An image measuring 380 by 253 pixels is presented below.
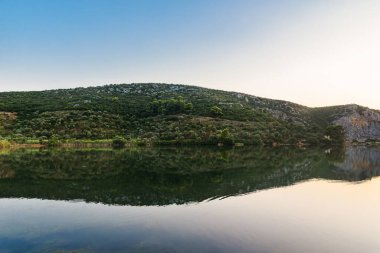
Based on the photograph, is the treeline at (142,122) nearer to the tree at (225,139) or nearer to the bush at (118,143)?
the tree at (225,139)

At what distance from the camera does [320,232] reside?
57.9 ft

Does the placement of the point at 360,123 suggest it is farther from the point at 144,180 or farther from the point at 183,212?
the point at 183,212

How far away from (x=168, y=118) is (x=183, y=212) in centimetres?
9844

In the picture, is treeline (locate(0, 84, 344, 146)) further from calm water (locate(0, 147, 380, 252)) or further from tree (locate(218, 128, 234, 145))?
calm water (locate(0, 147, 380, 252))

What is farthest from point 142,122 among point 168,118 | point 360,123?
point 360,123

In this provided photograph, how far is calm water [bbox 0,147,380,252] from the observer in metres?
15.2

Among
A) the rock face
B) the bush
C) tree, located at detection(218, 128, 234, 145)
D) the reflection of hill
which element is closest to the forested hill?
the rock face

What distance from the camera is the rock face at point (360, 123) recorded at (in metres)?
169

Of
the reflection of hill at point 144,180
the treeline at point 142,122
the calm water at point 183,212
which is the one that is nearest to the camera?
the calm water at point 183,212

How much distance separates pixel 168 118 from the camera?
11869 centimetres

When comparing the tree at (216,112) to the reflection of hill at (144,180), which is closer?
the reflection of hill at (144,180)

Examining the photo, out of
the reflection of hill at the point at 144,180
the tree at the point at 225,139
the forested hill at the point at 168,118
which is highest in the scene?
the forested hill at the point at 168,118

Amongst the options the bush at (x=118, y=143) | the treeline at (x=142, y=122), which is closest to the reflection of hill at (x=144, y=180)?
the bush at (x=118, y=143)

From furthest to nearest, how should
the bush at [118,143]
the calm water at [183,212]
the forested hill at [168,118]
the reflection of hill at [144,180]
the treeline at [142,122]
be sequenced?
the forested hill at [168,118], the treeline at [142,122], the bush at [118,143], the reflection of hill at [144,180], the calm water at [183,212]
